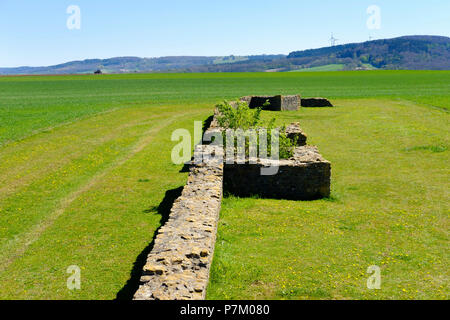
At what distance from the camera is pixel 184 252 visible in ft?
22.1

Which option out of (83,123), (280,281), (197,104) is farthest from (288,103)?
(280,281)

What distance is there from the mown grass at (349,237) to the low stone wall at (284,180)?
453mm

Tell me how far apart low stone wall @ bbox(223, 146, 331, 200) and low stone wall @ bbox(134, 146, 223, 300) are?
2042mm

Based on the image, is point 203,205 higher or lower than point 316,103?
lower

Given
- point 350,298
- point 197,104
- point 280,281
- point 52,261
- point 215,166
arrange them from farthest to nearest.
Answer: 1. point 197,104
2. point 215,166
3. point 52,261
4. point 280,281
5. point 350,298

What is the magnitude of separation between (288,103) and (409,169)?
67.7 ft

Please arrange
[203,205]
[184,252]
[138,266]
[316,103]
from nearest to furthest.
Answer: [184,252] < [138,266] < [203,205] < [316,103]

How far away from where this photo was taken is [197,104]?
40250 millimetres

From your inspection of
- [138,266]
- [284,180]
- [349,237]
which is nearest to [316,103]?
[284,180]

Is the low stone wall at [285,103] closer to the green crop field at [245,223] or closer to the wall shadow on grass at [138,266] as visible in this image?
the green crop field at [245,223]

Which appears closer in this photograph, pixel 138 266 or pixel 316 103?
pixel 138 266

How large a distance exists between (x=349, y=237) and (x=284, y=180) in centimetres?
326

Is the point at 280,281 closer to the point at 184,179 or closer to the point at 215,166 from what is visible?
the point at 215,166

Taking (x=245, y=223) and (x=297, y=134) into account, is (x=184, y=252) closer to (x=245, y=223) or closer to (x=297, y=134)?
(x=245, y=223)
